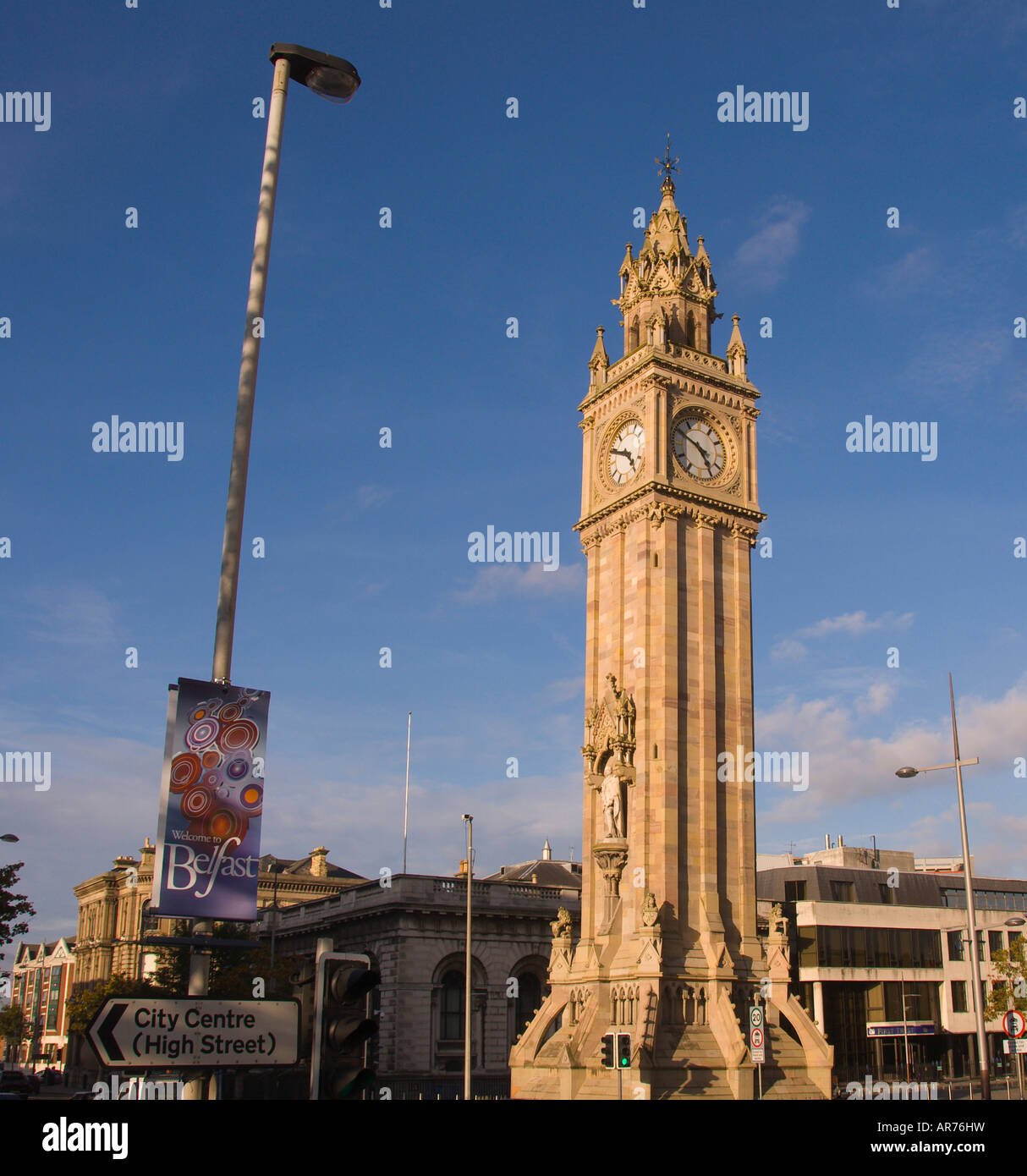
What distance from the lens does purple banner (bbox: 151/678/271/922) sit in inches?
465

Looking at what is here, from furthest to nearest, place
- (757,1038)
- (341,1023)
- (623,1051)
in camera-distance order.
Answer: (623,1051), (757,1038), (341,1023)

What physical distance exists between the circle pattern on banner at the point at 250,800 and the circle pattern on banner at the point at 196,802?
1.08 feet

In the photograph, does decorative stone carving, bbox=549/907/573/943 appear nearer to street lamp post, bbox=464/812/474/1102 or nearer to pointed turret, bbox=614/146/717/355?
street lamp post, bbox=464/812/474/1102

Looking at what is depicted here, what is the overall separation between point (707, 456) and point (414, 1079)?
31.2 meters

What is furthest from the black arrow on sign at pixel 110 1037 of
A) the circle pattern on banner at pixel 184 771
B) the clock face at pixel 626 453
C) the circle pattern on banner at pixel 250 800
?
the clock face at pixel 626 453

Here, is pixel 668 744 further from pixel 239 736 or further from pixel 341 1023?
pixel 341 1023

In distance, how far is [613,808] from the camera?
145 ft

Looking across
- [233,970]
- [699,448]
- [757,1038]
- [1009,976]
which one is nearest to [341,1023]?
[757,1038]

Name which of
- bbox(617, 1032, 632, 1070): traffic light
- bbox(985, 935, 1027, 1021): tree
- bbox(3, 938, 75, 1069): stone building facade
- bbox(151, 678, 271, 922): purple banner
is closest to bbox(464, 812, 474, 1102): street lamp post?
bbox(617, 1032, 632, 1070): traffic light

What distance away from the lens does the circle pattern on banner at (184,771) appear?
11938 mm

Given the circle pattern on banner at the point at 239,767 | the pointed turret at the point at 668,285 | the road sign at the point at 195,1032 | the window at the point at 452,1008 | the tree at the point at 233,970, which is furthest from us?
the tree at the point at 233,970

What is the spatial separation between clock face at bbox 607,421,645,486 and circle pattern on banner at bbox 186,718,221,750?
37910 millimetres

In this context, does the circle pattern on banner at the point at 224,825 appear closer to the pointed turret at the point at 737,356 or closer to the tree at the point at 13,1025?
the pointed turret at the point at 737,356

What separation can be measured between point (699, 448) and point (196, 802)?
40103 mm
